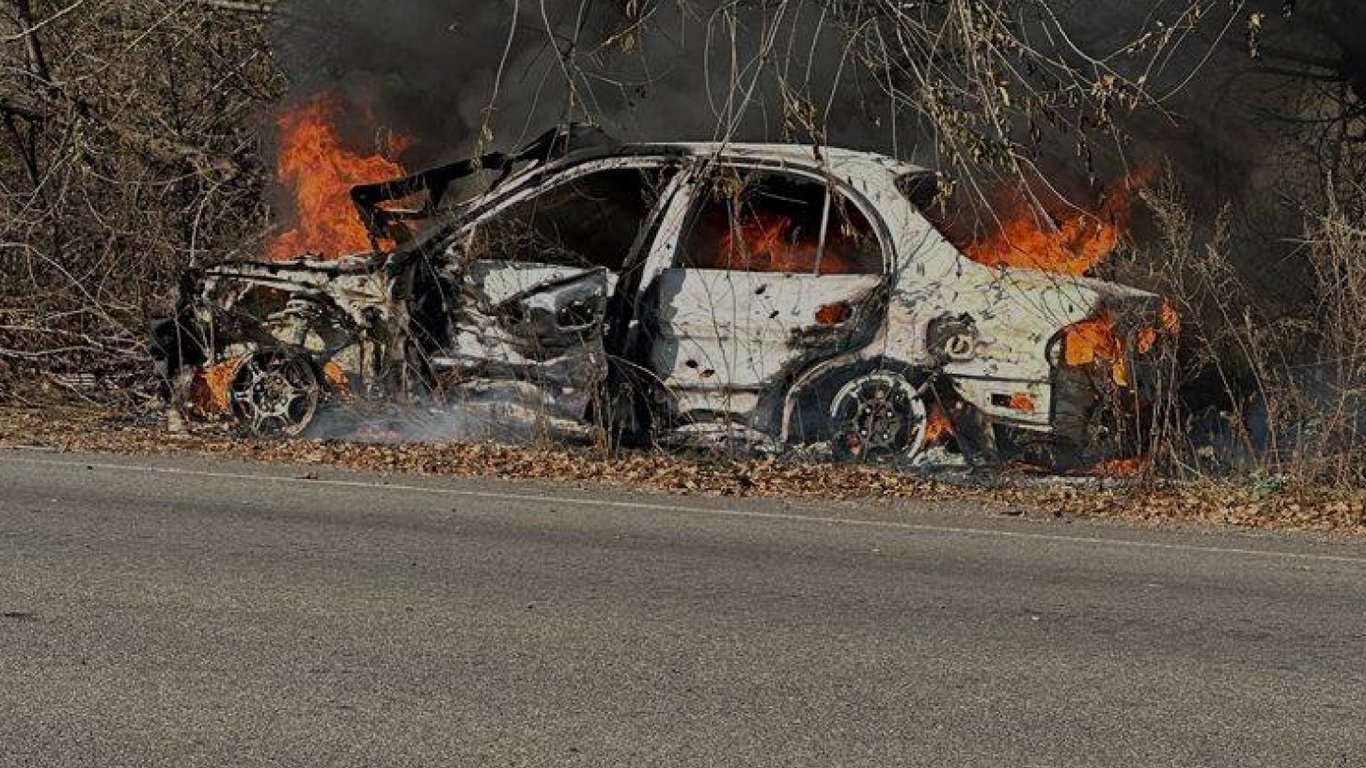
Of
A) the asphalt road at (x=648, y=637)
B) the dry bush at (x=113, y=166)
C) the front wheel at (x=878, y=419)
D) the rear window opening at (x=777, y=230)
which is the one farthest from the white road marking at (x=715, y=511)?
the dry bush at (x=113, y=166)

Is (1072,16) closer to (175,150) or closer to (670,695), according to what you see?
(175,150)

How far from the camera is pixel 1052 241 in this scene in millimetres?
11852

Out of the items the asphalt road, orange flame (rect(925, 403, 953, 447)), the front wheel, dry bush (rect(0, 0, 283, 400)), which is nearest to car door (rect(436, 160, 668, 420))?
the front wheel

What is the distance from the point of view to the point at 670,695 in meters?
6.00

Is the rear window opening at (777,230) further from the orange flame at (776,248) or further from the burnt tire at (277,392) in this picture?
the burnt tire at (277,392)

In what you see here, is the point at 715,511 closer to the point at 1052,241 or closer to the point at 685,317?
the point at 685,317

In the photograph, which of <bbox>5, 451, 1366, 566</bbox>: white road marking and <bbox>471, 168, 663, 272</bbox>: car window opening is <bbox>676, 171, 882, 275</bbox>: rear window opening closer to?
<bbox>471, 168, 663, 272</bbox>: car window opening

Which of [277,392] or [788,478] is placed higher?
[277,392]

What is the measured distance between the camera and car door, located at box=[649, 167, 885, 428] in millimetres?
11844

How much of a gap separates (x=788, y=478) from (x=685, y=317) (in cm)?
128

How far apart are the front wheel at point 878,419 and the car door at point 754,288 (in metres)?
0.31

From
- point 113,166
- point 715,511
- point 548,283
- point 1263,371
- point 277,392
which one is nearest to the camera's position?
point 715,511

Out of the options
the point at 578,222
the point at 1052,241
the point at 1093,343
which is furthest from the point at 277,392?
the point at 1093,343

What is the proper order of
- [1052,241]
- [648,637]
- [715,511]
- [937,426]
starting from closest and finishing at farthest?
[648,637] < [715,511] < [937,426] < [1052,241]
